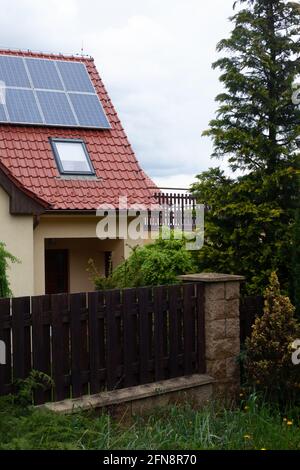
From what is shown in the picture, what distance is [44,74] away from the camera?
53.5ft

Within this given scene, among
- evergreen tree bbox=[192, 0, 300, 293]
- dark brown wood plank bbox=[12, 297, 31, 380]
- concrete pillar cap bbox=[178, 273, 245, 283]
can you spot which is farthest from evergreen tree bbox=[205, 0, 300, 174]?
dark brown wood plank bbox=[12, 297, 31, 380]

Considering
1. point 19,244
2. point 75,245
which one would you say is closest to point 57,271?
point 75,245

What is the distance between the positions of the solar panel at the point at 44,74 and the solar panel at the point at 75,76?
7.5 inches

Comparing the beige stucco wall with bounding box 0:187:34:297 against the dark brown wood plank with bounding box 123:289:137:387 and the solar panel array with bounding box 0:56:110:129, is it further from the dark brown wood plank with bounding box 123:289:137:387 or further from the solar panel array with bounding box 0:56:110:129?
the dark brown wood plank with bounding box 123:289:137:387

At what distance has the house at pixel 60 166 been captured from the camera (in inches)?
517

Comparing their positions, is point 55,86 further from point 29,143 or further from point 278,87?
point 278,87

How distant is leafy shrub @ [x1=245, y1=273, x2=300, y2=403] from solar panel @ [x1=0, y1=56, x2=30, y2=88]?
986cm

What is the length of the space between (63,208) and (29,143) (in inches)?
87.7

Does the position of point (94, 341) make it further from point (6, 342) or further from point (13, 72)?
point (13, 72)

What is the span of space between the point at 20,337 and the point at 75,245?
29.1ft

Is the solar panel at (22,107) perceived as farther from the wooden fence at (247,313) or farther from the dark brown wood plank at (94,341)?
the dark brown wood plank at (94,341)

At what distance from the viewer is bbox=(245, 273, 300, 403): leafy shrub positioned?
783 cm
